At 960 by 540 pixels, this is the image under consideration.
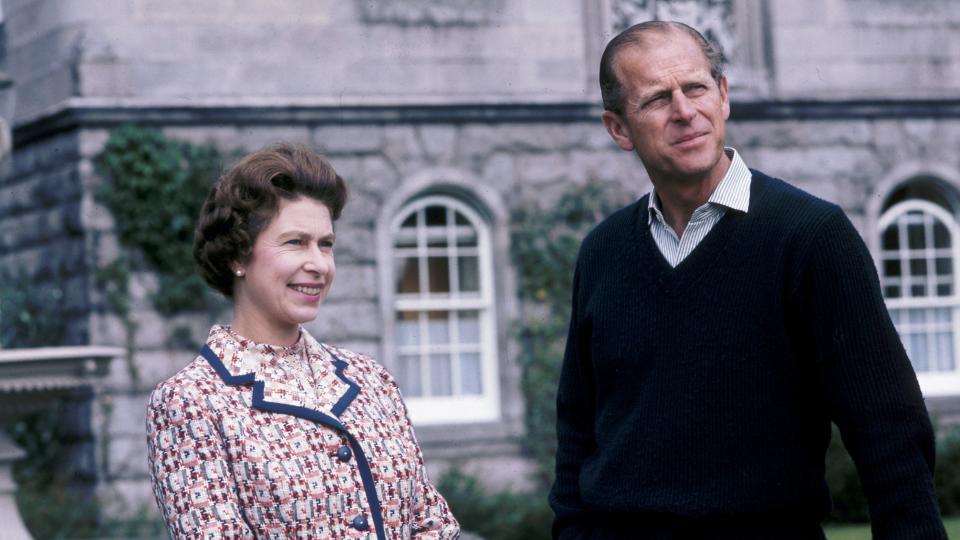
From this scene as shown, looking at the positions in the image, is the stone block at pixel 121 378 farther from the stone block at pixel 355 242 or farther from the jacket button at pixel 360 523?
the jacket button at pixel 360 523

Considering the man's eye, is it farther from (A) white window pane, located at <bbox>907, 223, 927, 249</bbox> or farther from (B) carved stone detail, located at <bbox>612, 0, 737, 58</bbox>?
(A) white window pane, located at <bbox>907, 223, 927, 249</bbox>

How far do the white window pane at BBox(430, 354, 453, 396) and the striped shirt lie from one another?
374 inches

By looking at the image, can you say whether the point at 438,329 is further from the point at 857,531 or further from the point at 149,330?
the point at 857,531

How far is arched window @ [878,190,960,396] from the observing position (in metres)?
13.9

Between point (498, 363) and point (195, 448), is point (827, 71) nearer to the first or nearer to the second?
point (498, 363)

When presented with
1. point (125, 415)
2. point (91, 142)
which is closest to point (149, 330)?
point (125, 415)

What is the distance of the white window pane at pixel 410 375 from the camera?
41.4 feet

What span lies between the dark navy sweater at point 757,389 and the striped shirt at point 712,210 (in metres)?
0.02

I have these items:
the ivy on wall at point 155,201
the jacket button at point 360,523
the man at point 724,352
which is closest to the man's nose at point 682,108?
the man at point 724,352

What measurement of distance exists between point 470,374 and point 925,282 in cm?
419

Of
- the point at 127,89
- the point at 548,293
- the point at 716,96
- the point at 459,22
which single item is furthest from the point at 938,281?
the point at 716,96

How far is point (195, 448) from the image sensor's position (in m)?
3.03

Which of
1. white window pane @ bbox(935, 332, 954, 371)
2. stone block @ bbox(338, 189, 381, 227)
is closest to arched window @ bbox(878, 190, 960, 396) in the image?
white window pane @ bbox(935, 332, 954, 371)

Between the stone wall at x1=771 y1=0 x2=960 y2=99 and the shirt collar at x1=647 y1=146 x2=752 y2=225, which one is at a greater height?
the stone wall at x1=771 y1=0 x2=960 y2=99
